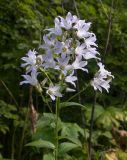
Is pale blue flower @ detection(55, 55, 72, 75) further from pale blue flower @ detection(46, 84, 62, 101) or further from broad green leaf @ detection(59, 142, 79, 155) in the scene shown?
broad green leaf @ detection(59, 142, 79, 155)

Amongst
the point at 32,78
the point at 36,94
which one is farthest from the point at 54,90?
the point at 36,94

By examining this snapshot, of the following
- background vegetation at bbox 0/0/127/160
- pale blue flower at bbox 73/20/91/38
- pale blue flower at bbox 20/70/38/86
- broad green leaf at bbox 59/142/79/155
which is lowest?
broad green leaf at bbox 59/142/79/155

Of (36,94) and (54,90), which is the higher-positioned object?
(36,94)

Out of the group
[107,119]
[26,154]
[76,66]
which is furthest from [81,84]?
[76,66]

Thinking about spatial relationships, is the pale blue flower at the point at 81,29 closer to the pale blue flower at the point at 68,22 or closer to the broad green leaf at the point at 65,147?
the pale blue flower at the point at 68,22

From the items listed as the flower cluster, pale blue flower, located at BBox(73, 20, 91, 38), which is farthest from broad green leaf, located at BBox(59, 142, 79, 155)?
pale blue flower, located at BBox(73, 20, 91, 38)

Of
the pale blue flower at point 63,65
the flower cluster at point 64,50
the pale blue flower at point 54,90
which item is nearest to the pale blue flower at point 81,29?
the flower cluster at point 64,50

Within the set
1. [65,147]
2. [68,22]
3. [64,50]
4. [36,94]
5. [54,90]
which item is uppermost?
[36,94]

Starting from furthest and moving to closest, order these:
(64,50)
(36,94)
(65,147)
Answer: (36,94)
(65,147)
(64,50)

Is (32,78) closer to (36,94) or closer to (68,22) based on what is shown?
(68,22)
